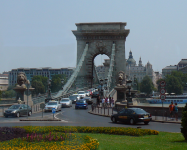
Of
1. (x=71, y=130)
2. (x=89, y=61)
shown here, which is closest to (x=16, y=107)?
(x=71, y=130)

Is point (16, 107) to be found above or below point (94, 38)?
below

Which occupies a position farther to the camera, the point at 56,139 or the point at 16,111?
the point at 16,111

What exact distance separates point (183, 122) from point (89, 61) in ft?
213

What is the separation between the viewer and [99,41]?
252ft

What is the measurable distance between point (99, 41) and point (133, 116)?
5596 cm

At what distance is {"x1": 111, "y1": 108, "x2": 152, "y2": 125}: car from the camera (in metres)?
21.6

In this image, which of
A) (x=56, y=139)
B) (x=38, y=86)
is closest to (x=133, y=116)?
(x=56, y=139)

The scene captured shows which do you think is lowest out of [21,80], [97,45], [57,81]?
[21,80]

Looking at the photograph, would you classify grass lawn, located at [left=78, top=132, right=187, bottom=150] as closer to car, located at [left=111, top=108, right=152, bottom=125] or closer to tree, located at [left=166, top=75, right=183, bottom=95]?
car, located at [left=111, top=108, right=152, bottom=125]

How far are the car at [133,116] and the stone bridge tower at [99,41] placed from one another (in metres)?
52.1

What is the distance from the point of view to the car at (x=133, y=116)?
2156cm

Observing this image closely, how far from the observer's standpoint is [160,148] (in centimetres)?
1152

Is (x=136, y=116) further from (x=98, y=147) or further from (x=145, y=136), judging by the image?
(x=98, y=147)

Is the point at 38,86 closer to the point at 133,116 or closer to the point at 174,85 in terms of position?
the point at 174,85
